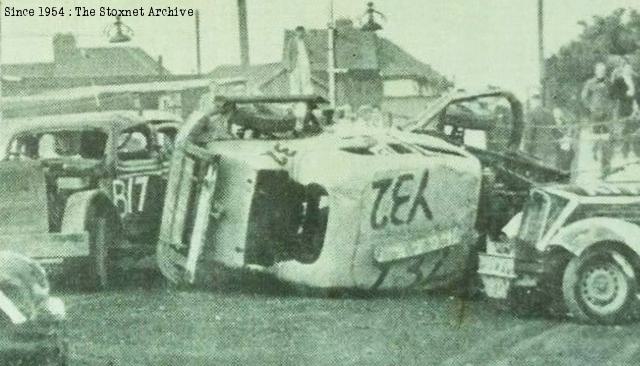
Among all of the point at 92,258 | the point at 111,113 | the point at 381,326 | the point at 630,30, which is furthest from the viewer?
the point at 630,30

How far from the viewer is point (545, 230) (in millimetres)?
8758

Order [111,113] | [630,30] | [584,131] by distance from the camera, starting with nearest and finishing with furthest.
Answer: [111,113] < [584,131] < [630,30]

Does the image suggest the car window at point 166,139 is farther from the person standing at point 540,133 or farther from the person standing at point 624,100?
the person standing at point 624,100

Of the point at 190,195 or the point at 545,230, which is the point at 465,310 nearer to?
the point at 545,230

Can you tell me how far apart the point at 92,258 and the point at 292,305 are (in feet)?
7.97

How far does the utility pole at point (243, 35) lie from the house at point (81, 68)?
77.8ft

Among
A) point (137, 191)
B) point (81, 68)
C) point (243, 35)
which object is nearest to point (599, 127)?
point (137, 191)

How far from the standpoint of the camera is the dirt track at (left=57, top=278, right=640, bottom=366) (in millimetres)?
7336

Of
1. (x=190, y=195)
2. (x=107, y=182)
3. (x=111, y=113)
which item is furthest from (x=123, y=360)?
(x=111, y=113)

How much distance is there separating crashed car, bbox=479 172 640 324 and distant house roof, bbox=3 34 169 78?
4944 centimetres

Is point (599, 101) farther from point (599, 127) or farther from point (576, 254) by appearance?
point (576, 254)

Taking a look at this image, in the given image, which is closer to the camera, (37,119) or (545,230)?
(545,230)

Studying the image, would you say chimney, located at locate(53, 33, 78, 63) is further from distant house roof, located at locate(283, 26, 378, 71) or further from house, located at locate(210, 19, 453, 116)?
distant house roof, located at locate(283, 26, 378, 71)

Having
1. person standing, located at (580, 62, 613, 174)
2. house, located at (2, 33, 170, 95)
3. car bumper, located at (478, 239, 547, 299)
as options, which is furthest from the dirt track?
house, located at (2, 33, 170, 95)
